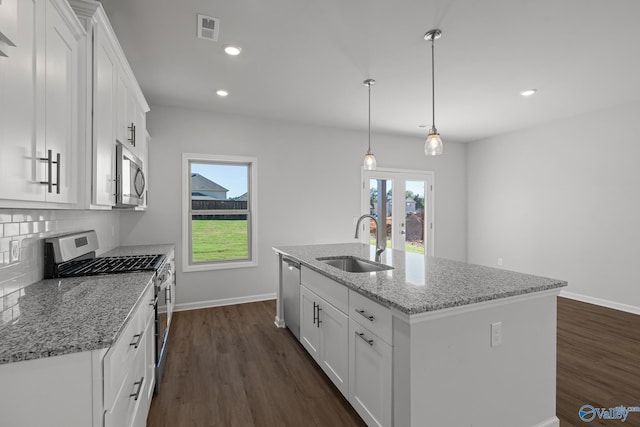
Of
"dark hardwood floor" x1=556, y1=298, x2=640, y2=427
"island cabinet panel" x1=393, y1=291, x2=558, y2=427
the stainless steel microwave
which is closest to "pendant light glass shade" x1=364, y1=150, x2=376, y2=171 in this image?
"island cabinet panel" x1=393, y1=291, x2=558, y2=427

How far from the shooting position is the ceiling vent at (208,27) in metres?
2.25

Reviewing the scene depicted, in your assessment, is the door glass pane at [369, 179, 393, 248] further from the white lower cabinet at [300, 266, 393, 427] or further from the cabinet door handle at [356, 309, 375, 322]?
the cabinet door handle at [356, 309, 375, 322]

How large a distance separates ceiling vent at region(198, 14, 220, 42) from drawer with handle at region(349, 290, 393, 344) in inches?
85.6

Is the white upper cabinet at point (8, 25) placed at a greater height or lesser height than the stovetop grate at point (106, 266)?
greater

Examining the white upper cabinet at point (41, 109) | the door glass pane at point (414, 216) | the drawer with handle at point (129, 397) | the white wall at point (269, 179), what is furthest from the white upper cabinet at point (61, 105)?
the door glass pane at point (414, 216)

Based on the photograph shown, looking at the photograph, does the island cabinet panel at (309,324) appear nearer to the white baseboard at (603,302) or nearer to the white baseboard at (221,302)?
the white baseboard at (221,302)

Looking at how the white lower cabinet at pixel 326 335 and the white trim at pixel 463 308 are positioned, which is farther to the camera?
the white lower cabinet at pixel 326 335

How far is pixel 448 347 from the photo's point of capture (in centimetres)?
150

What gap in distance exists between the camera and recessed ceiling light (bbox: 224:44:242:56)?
2646 millimetres

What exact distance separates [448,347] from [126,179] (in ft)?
7.86

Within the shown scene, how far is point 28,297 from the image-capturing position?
1.51 metres

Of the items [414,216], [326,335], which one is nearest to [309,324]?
[326,335]

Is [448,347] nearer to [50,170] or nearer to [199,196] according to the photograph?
[50,170]

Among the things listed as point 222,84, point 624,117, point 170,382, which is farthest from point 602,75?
point 170,382
